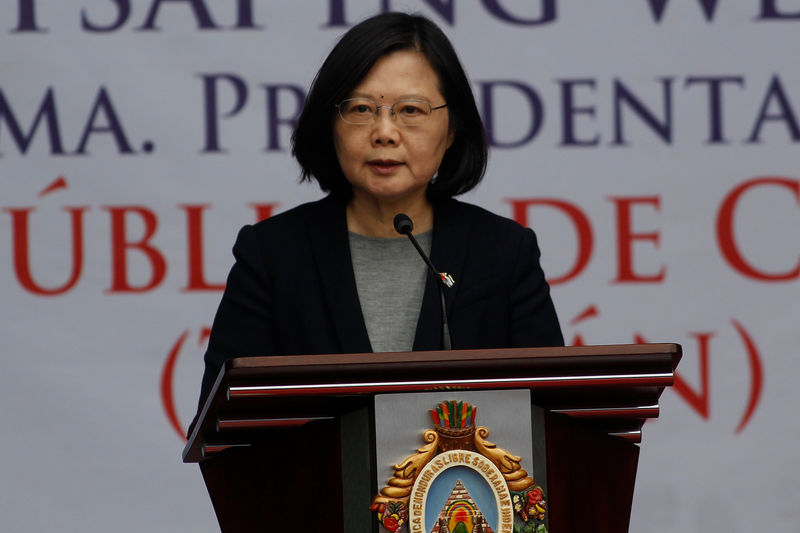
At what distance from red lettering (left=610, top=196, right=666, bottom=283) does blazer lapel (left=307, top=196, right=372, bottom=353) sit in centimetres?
158

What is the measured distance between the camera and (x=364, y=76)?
2227 mm

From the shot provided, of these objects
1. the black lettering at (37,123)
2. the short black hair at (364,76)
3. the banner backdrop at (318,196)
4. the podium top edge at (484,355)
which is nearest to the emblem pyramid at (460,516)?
the podium top edge at (484,355)

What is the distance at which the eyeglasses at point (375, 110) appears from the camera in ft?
7.31

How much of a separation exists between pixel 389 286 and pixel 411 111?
29 cm

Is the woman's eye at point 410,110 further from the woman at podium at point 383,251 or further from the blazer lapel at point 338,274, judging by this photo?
the blazer lapel at point 338,274

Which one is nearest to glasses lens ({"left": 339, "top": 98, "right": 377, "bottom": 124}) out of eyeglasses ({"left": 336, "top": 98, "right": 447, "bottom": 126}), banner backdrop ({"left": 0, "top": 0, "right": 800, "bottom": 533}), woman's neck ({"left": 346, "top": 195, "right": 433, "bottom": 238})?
eyeglasses ({"left": 336, "top": 98, "right": 447, "bottom": 126})

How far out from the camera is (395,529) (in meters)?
1.67

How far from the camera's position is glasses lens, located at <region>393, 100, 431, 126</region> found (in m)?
2.23

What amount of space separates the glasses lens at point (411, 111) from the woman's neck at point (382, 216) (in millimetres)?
156

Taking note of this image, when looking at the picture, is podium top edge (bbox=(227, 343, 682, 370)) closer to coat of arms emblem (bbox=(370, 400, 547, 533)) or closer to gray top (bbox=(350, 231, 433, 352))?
coat of arms emblem (bbox=(370, 400, 547, 533))

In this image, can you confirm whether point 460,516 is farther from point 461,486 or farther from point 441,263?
point 441,263

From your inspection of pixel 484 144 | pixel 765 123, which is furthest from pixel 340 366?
pixel 765 123

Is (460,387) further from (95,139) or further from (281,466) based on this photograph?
(95,139)

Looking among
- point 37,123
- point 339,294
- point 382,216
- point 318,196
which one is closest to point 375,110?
point 382,216
